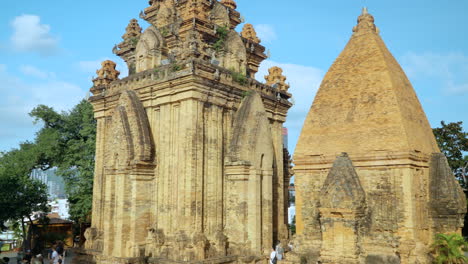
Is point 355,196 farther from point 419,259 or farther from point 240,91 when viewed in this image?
point 240,91

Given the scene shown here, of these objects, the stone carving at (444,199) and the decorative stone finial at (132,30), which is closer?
the stone carving at (444,199)

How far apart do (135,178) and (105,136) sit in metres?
4.53

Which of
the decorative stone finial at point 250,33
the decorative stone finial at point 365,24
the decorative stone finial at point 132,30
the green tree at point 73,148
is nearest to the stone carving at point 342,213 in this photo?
the decorative stone finial at point 365,24

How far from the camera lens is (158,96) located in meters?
15.8

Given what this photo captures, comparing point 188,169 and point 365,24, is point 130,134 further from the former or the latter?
point 365,24

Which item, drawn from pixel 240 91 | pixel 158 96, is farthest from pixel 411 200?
pixel 158 96

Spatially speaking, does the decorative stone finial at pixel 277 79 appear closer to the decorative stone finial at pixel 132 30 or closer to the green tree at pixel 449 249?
the decorative stone finial at pixel 132 30

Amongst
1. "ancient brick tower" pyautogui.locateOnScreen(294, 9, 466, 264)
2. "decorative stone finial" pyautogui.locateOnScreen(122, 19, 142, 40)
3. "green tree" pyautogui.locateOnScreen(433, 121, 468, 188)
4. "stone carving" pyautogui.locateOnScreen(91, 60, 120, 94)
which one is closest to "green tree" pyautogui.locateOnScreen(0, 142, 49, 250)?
"stone carving" pyautogui.locateOnScreen(91, 60, 120, 94)

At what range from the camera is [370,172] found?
1020 cm

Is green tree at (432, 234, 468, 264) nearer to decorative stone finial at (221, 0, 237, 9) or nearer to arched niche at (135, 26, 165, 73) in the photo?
arched niche at (135, 26, 165, 73)

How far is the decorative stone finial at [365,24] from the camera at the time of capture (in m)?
11.6

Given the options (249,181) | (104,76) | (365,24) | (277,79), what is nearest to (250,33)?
(277,79)

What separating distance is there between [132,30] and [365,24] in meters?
12.2

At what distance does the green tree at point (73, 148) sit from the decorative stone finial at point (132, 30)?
6.94 m
